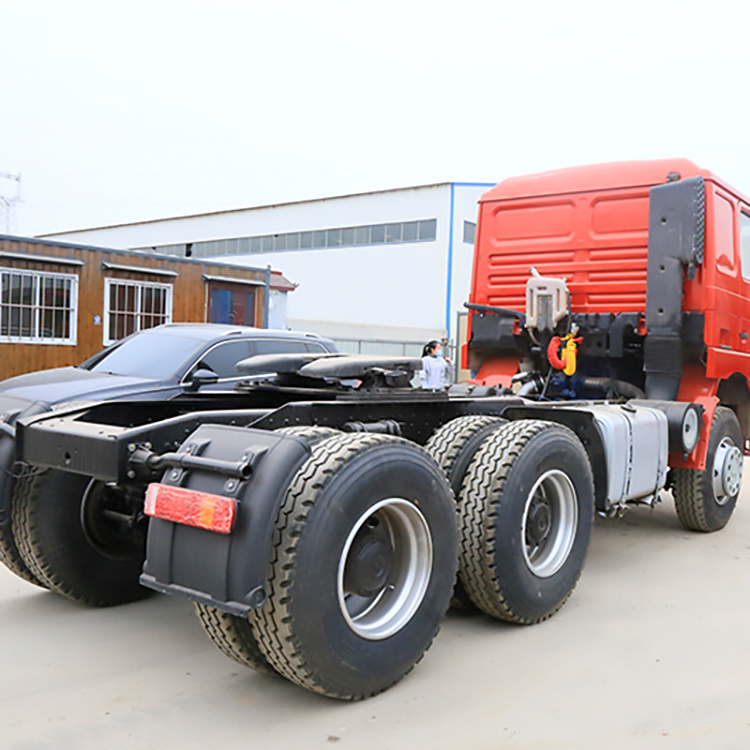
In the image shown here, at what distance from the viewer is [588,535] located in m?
4.39

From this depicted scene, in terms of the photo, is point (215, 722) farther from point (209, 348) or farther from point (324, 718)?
point (209, 348)

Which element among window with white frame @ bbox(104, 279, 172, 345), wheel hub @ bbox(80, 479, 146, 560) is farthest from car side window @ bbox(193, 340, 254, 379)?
window with white frame @ bbox(104, 279, 172, 345)

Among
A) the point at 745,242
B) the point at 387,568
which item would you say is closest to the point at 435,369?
the point at 745,242

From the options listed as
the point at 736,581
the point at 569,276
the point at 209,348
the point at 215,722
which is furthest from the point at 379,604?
the point at 209,348

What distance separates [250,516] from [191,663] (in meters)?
1.20

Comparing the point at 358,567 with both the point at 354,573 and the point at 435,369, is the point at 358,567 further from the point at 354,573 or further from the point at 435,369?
the point at 435,369

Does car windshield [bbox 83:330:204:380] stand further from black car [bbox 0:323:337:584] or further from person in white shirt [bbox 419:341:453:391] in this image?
person in white shirt [bbox 419:341:453:391]

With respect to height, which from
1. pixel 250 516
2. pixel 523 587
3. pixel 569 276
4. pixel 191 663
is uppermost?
pixel 569 276

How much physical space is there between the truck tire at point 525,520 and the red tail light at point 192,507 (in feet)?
4.82

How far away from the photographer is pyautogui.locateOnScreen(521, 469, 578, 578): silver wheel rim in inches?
164

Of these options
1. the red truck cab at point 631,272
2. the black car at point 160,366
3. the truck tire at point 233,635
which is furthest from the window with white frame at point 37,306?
the truck tire at point 233,635

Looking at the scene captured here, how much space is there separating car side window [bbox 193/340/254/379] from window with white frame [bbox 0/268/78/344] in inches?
314

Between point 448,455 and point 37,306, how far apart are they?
12.7 m

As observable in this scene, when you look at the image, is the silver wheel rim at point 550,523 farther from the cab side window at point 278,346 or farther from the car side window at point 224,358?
the cab side window at point 278,346
